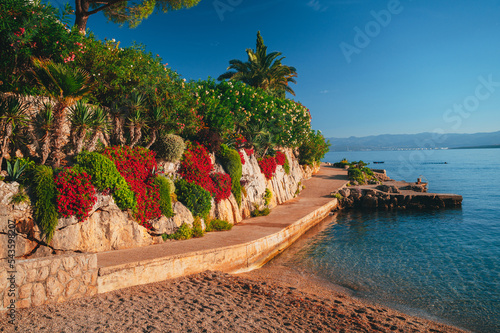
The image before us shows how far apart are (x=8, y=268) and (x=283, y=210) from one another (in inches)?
635

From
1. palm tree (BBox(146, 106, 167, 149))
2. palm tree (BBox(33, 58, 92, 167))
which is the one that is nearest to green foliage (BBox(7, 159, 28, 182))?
palm tree (BBox(33, 58, 92, 167))

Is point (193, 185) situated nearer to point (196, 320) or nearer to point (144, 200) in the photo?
point (144, 200)

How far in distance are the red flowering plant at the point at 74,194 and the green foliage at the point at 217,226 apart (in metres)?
5.72

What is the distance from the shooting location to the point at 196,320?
6141 millimetres

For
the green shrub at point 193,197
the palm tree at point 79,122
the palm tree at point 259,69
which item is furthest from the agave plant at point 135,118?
the palm tree at point 259,69

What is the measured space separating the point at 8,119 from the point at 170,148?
5.94 m

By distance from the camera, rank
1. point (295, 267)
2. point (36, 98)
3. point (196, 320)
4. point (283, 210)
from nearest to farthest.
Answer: point (196, 320), point (36, 98), point (295, 267), point (283, 210)

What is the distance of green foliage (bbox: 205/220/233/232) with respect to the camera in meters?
13.7

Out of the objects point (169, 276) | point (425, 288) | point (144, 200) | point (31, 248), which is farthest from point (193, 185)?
point (425, 288)

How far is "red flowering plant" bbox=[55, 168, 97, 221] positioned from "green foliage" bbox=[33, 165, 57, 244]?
18cm

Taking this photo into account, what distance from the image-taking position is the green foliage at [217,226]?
→ 13.7m

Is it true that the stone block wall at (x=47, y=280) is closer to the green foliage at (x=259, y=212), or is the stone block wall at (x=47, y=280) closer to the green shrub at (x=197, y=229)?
the green shrub at (x=197, y=229)

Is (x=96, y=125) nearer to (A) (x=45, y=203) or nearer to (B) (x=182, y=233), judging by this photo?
(A) (x=45, y=203)

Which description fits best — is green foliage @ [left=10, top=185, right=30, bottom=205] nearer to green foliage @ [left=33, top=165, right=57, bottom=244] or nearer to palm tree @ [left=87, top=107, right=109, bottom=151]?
green foliage @ [left=33, top=165, right=57, bottom=244]
